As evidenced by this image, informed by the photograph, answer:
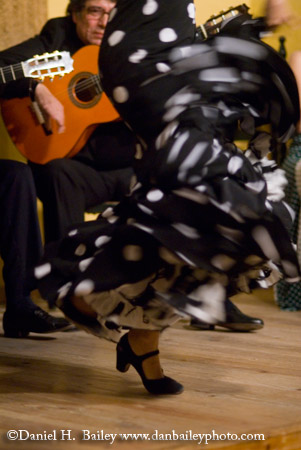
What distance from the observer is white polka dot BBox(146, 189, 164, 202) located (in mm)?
1470

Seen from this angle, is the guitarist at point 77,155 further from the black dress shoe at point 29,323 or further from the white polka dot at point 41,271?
the white polka dot at point 41,271

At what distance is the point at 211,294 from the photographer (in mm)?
1475

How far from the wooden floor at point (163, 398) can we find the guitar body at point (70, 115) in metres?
0.76

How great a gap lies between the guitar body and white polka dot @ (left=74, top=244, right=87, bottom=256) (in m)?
1.26

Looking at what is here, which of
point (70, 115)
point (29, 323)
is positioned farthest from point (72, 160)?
point (29, 323)

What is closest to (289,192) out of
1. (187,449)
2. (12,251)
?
(12,251)

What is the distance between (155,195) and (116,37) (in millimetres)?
344

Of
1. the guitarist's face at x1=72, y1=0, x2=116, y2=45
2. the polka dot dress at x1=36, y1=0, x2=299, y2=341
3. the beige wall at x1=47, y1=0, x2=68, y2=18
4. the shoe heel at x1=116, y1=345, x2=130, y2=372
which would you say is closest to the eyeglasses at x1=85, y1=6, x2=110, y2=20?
the guitarist's face at x1=72, y1=0, x2=116, y2=45

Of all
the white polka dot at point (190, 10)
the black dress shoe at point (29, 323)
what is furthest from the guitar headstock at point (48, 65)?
the white polka dot at point (190, 10)

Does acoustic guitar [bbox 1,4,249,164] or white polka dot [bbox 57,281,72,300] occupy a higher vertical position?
white polka dot [bbox 57,281,72,300]

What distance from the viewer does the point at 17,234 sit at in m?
2.31

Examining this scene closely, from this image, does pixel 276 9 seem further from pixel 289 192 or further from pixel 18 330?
pixel 289 192

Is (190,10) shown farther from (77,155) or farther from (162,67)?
(77,155)

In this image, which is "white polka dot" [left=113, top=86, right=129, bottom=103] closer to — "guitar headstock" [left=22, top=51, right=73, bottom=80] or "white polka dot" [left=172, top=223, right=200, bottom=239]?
"white polka dot" [left=172, top=223, right=200, bottom=239]
